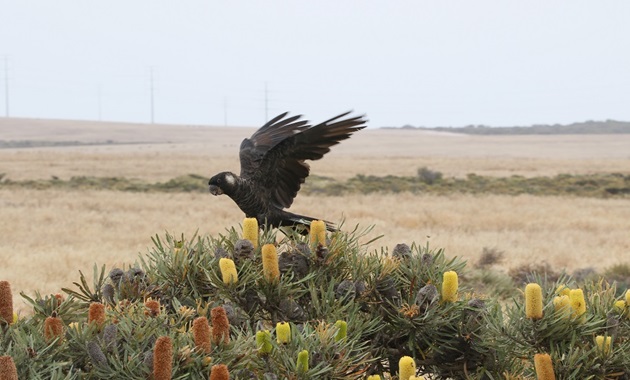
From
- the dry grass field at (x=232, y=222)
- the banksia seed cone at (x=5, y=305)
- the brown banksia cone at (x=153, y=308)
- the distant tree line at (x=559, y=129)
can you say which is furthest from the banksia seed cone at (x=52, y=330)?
the distant tree line at (x=559, y=129)

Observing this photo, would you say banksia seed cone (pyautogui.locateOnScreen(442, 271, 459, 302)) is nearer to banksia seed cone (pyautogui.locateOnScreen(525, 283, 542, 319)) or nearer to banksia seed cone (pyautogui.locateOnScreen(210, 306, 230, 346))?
banksia seed cone (pyautogui.locateOnScreen(525, 283, 542, 319))

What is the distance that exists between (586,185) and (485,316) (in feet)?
118

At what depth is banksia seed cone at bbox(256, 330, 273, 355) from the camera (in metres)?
2.02

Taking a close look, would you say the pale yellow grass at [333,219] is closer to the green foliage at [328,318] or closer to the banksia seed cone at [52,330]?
the green foliage at [328,318]

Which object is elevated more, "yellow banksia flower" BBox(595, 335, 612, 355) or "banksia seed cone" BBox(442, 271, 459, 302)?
"banksia seed cone" BBox(442, 271, 459, 302)

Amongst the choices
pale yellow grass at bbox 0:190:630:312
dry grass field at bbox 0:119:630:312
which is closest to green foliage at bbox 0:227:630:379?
dry grass field at bbox 0:119:630:312

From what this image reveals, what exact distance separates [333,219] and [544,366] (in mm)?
20253

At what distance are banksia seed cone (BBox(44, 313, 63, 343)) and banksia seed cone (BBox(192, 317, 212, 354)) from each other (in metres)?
0.34

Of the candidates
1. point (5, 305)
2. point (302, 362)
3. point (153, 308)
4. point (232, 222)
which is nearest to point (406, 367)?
point (302, 362)

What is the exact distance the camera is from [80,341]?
79.9 inches

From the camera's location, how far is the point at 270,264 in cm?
240

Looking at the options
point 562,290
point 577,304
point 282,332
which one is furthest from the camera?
point 562,290

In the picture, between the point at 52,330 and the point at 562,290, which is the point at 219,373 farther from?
the point at 562,290

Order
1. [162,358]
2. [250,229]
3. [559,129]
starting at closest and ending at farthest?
[162,358], [250,229], [559,129]
